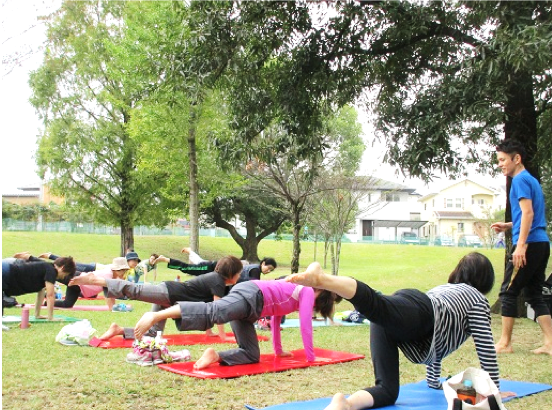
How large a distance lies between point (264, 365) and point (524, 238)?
267 centimetres

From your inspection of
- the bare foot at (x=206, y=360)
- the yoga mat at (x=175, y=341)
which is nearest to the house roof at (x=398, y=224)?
the yoga mat at (x=175, y=341)

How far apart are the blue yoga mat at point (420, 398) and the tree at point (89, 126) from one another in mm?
19596

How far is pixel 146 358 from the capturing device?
5.37m

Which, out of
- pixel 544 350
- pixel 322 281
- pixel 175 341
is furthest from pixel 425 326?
pixel 175 341

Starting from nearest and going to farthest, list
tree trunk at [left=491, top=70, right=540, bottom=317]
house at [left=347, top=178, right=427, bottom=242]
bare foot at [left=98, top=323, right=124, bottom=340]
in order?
bare foot at [left=98, top=323, right=124, bottom=340]
tree trunk at [left=491, top=70, right=540, bottom=317]
house at [left=347, top=178, right=427, bottom=242]

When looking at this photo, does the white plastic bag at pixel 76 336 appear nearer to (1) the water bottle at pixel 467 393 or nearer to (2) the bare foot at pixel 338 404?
(2) the bare foot at pixel 338 404

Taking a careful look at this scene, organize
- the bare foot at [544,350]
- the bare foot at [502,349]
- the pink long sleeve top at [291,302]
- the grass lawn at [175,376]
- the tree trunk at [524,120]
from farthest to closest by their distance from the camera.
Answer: the tree trunk at [524,120]
the bare foot at [502,349]
the bare foot at [544,350]
the pink long sleeve top at [291,302]
the grass lawn at [175,376]

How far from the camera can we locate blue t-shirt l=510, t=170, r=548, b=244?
18.1ft

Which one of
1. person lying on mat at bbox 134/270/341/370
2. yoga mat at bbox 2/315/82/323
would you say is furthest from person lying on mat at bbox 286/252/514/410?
yoga mat at bbox 2/315/82/323

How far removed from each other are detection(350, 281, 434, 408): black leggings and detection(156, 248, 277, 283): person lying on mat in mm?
3337

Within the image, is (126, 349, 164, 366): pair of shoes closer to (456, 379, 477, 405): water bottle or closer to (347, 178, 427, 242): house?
(456, 379, 477, 405): water bottle

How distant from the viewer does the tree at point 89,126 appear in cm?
2353

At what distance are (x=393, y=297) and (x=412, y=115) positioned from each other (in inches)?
259

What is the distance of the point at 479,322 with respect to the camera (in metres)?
3.91
